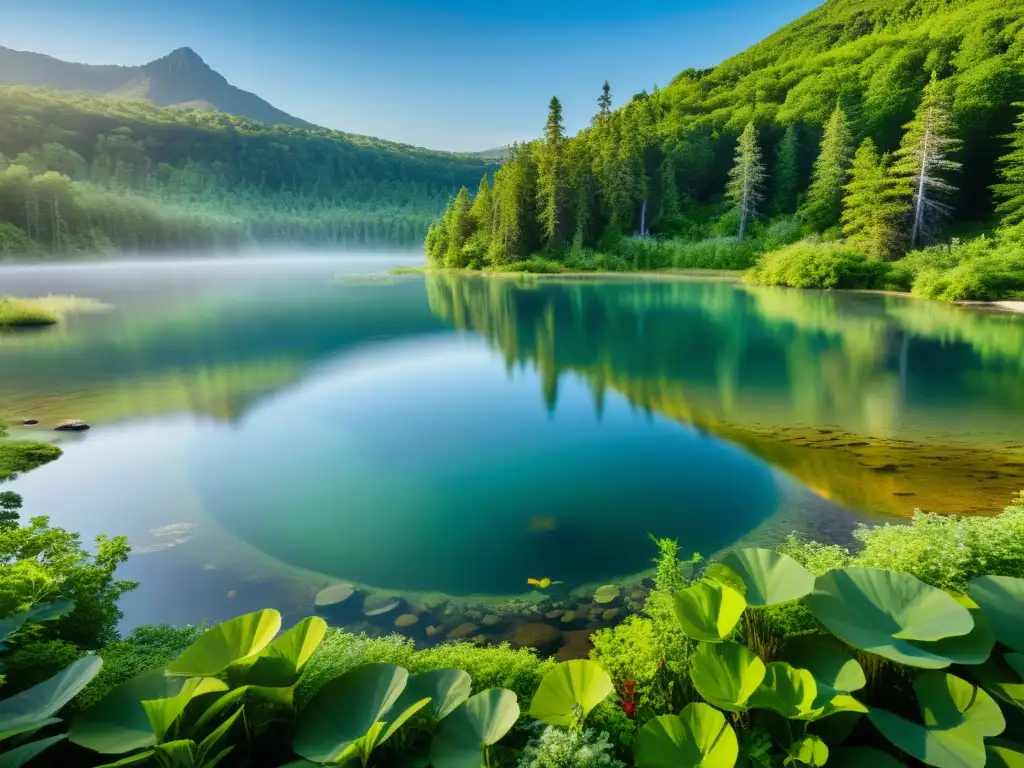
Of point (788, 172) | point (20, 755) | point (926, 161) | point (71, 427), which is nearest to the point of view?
point (20, 755)

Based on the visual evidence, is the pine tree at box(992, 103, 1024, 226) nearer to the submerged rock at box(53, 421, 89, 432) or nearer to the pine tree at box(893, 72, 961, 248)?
the pine tree at box(893, 72, 961, 248)

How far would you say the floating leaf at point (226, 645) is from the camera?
3.23m

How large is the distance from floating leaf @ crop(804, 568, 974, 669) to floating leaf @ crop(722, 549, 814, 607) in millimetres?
150

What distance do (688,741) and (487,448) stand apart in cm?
921

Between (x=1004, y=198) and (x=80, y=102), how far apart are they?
198353 mm

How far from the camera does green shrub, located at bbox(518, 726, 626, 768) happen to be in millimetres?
2988

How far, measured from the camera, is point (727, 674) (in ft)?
11.2

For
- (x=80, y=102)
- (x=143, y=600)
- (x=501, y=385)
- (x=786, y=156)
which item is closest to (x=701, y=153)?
(x=786, y=156)

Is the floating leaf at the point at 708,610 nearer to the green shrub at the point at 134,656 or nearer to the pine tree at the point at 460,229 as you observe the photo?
the green shrub at the point at 134,656

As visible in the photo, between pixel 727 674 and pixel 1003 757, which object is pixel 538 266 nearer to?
pixel 727 674

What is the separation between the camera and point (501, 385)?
17922 mm

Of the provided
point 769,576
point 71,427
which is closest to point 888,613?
point 769,576

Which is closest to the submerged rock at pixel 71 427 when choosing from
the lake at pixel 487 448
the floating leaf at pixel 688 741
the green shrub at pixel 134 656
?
the lake at pixel 487 448

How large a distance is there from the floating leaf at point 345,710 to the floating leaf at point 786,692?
190cm
